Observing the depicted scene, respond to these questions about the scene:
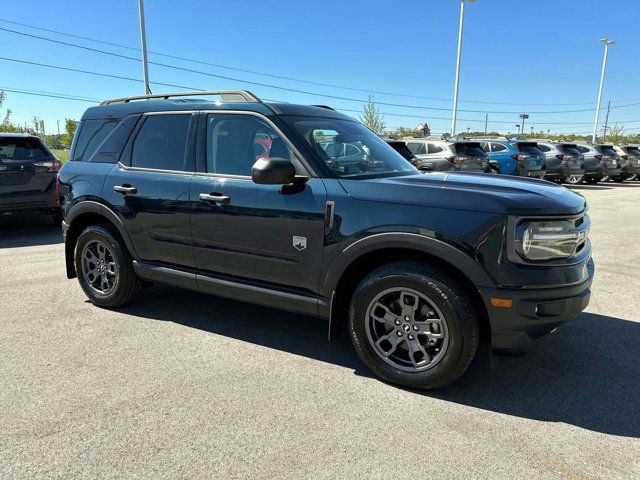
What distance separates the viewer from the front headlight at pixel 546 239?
107 inches

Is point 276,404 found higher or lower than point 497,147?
lower

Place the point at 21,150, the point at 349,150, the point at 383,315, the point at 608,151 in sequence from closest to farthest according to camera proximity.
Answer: the point at 383,315 → the point at 349,150 → the point at 21,150 → the point at 608,151

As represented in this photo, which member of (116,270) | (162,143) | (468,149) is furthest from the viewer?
(468,149)

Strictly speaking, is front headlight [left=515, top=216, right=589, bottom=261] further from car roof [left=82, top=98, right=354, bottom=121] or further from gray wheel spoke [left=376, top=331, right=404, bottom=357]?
car roof [left=82, top=98, right=354, bottom=121]

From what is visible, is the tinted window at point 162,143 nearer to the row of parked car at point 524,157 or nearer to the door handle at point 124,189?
the door handle at point 124,189

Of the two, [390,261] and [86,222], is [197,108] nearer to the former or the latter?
[86,222]

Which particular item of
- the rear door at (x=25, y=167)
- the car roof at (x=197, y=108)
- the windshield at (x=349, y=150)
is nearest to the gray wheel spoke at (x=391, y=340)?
the windshield at (x=349, y=150)

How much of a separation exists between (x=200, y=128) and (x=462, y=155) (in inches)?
413

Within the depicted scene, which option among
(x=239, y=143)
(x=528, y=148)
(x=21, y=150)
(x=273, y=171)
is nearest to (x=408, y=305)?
(x=273, y=171)

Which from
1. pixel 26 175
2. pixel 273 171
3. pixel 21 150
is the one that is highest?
pixel 273 171

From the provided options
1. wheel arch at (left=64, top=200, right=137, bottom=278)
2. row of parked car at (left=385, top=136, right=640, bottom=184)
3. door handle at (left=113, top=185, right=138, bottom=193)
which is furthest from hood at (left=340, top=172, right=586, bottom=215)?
row of parked car at (left=385, top=136, right=640, bottom=184)

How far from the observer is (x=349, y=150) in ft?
12.2

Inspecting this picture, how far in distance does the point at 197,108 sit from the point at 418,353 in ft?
A: 8.47

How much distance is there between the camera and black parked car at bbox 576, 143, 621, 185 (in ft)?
63.7
